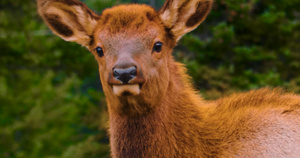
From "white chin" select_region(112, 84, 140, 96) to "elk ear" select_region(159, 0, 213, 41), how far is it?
3.34 ft

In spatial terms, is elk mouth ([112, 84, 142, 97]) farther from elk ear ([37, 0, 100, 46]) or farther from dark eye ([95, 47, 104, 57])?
elk ear ([37, 0, 100, 46])

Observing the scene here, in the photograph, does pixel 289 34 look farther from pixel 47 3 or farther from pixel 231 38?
pixel 47 3

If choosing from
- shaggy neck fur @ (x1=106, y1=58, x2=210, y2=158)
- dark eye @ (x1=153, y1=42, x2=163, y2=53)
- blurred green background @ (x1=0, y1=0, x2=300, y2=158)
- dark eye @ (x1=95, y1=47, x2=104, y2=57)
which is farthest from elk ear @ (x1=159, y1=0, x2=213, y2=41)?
blurred green background @ (x1=0, y1=0, x2=300, y2=158)

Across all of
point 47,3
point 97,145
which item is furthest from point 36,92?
point 47,3

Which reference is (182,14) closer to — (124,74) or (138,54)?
(138,54)

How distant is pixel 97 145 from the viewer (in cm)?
1549

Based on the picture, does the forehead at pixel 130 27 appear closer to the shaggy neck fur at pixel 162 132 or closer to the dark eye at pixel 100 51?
the dark eye at pixel 100 51

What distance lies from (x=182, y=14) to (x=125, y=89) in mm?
1319

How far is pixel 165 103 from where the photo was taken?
418 centimetres

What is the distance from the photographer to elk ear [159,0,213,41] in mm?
4324

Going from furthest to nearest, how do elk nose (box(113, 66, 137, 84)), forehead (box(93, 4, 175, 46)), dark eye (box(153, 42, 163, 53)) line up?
1. dark eye (box(153, 42, 163, 53))
2. forehead (box(93, 4, 175, 46))
3. elk nose (box(113, 66, 137, 84))

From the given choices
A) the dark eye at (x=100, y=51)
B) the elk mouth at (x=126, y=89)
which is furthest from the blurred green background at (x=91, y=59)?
the elk mouth at (x=126, y=89)

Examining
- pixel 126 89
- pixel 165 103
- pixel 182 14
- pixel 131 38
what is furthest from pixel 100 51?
pixel 182 14

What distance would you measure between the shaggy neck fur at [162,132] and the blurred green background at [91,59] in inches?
323
